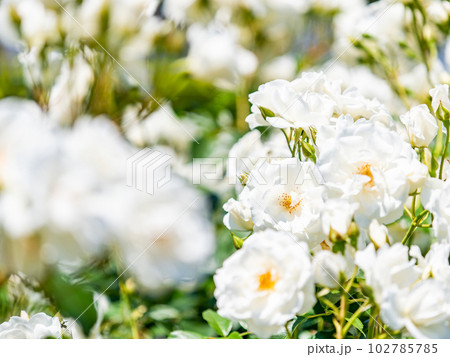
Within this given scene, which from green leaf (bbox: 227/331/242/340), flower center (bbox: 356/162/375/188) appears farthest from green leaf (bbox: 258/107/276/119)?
green leaf (bbox: 227/331/242/340)

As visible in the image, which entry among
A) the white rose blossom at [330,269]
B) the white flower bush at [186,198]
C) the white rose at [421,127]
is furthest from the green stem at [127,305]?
the white rose at [421,127]

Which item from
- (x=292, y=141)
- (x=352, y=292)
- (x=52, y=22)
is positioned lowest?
(x=352, y=292)

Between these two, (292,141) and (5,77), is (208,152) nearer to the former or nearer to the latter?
(292,141)

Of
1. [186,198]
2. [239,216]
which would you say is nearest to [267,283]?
[239,216]

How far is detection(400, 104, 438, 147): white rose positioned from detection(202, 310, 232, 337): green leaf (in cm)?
27

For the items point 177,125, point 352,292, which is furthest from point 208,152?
point 352,292

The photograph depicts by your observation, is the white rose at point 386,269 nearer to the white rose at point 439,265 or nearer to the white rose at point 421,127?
the white rose at point 439,265

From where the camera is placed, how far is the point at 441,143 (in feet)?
2.47

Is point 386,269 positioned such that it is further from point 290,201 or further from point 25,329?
point 25,329

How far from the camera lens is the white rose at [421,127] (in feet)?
1.70

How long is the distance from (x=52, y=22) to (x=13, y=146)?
1.34 ft

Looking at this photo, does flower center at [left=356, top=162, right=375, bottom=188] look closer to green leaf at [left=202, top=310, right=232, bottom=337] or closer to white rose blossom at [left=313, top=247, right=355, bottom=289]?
white rose blossom at [left=313, top=247, right=355, bottom=289]

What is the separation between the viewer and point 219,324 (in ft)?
1.88

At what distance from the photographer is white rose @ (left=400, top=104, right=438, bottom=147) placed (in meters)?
0.52
